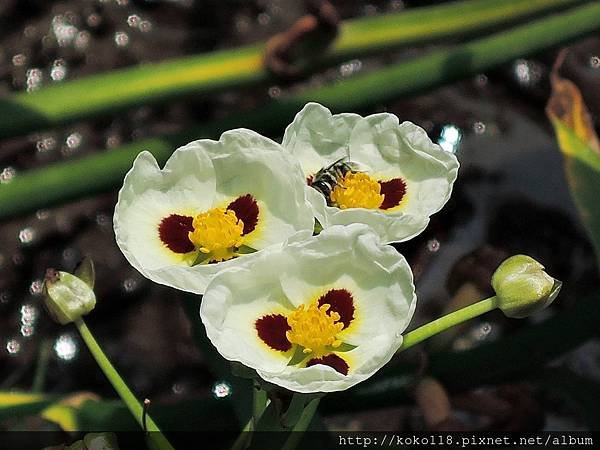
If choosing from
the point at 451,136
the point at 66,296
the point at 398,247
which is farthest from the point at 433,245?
the point at 66,296

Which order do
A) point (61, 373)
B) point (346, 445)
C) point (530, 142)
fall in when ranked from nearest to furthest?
point (346, 445) → point (61, 373) → point (530, 142)

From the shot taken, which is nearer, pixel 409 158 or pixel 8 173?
pixel 409 158

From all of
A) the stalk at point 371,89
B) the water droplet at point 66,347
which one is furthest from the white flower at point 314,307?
the water droplet at point 66,347

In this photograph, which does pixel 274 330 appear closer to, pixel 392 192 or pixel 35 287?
pixel 392 192

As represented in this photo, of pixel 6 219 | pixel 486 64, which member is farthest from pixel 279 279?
pixel 486 64

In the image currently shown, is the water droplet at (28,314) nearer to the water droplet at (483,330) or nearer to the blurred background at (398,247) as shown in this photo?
the blurred background at (398,247)

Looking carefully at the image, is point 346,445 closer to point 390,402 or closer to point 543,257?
point 390,402
